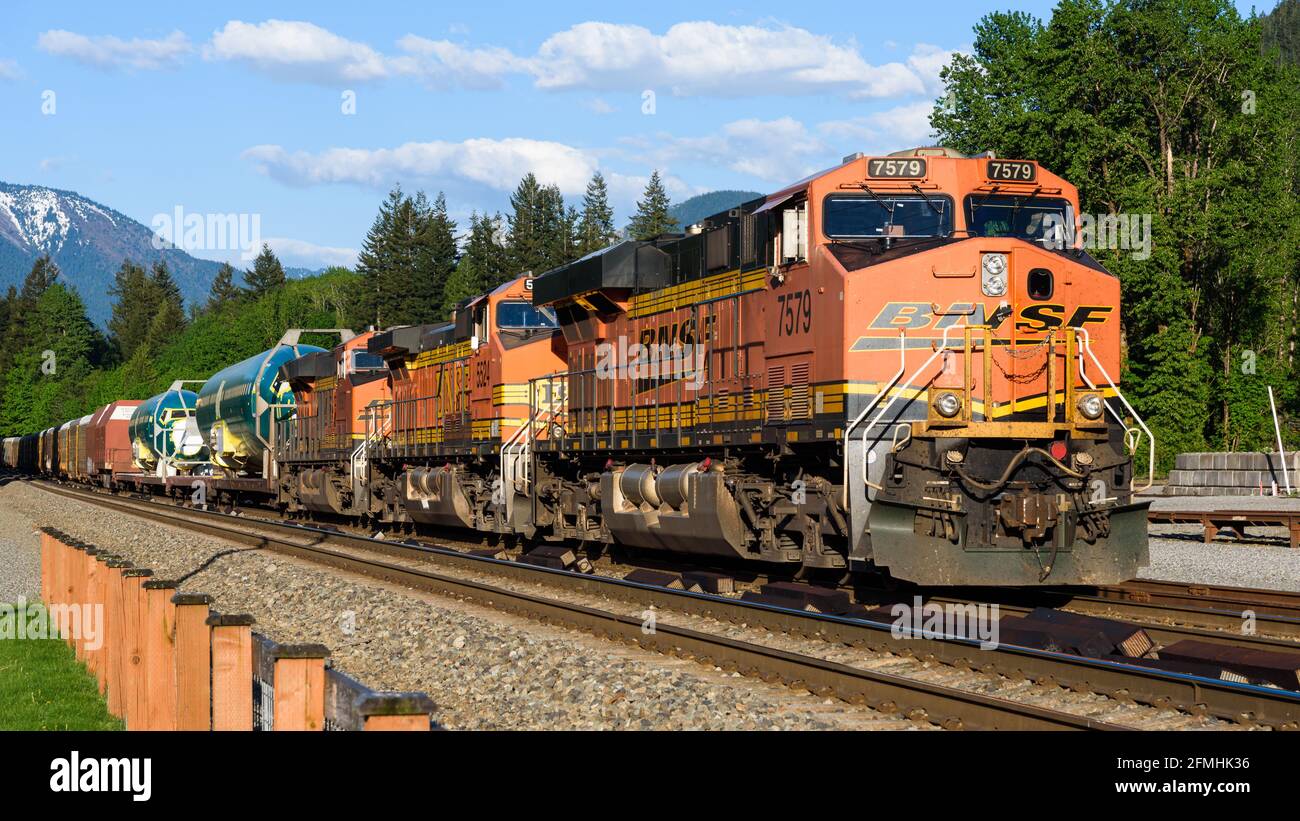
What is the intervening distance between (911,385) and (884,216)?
1844 millimetres

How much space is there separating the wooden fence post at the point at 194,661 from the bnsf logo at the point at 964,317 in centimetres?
726

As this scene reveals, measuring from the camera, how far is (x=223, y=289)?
509ft

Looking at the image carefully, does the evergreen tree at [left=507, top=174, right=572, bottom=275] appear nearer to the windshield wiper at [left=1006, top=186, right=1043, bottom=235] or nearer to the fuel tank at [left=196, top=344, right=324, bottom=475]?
the fuel tank at [left=196, top=344, right=324, bottom=475]

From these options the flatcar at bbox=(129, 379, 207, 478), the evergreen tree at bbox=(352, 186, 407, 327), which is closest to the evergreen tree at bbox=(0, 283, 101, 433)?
the evergreen tree at bbox=(352, 186, 407, 327)

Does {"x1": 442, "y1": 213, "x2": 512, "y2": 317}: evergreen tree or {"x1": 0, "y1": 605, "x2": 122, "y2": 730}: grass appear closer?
{"x1": 0, "y1": 605, "x2": 122, "y2": 730}: grass

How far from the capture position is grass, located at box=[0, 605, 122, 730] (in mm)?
10539

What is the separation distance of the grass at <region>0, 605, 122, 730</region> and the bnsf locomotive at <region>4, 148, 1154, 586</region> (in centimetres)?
649

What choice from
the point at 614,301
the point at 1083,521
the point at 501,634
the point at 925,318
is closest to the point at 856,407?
the point at 925,318

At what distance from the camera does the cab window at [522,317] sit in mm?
21750

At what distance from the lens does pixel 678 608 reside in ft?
44.3

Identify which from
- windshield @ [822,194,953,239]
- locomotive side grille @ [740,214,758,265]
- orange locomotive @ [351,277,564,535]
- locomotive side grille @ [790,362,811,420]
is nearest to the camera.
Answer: windshield @ [822,194,953,239]

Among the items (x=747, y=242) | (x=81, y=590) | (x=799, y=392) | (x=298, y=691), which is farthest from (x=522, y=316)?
(x=298, y=691)

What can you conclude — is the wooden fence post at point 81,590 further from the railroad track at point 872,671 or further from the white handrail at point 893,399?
the white handrail at point 893,399
